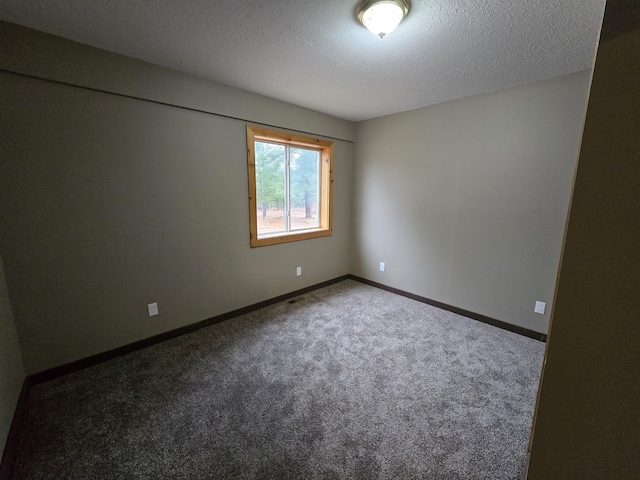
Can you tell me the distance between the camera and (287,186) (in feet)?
11.3

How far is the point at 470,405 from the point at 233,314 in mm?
2358

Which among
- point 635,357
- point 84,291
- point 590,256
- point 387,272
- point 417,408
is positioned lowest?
point 417,408

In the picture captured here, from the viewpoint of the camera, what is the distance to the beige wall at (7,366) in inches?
54.0

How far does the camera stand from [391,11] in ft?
4.62

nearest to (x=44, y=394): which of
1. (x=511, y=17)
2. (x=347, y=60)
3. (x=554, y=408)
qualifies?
(x=554, y=408)

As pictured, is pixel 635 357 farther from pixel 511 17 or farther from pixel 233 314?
pixel 233 314

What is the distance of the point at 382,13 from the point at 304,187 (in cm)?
240

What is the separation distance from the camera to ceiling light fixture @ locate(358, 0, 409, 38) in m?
1.37

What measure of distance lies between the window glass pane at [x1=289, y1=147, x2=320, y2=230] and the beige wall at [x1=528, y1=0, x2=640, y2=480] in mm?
3069

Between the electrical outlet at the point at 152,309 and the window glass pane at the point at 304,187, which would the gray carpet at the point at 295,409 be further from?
the window glass pane at the point at 304,187

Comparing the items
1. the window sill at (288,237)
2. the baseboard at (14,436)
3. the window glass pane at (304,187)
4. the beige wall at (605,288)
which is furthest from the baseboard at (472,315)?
the baseboard at (14,436)

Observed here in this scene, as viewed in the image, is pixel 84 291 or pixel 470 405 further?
pixel 84 291

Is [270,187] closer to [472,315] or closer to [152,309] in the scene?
[152,309]

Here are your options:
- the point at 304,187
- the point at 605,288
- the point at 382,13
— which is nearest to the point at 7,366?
the point at 605,288
